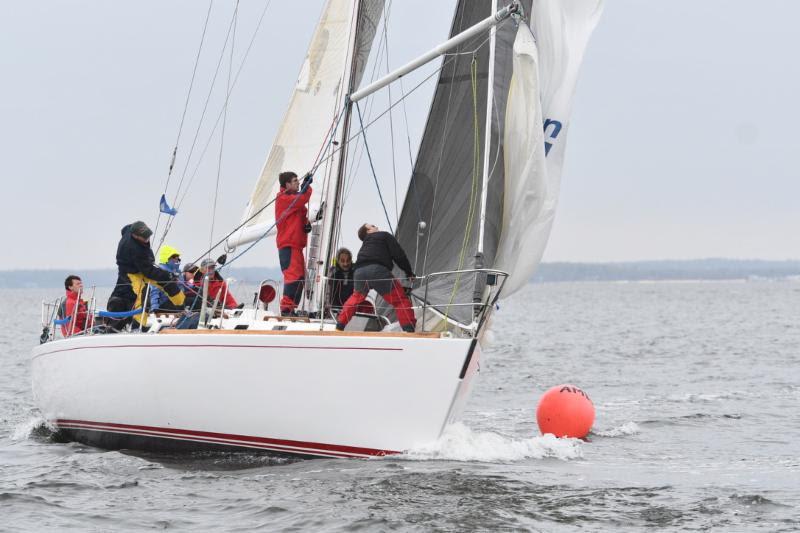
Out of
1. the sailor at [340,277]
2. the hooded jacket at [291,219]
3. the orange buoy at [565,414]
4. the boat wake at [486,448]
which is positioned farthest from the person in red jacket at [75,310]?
the orange buoy at [565,414]

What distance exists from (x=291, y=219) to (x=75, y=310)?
2766mm

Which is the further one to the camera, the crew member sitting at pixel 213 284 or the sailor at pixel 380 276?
the crew member sitting at pixel 213 284

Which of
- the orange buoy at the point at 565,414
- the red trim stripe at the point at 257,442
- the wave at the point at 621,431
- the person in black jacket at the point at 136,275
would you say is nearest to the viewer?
the red trim stripe at the point at 257,442

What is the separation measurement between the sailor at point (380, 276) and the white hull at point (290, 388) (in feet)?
2.29

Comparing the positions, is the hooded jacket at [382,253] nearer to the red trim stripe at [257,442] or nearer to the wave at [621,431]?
the red trim stripe at [257,442]

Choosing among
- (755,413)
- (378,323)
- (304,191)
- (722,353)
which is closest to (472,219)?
(378,323)

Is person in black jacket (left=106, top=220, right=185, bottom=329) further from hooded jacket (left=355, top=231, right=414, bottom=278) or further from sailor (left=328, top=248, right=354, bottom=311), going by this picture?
hooded jacket (left=355, top=231, right=414, bottom=278)

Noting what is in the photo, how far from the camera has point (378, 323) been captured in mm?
10336

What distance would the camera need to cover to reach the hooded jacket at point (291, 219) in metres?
11.7

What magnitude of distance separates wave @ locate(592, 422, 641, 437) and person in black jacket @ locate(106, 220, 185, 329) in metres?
5.22

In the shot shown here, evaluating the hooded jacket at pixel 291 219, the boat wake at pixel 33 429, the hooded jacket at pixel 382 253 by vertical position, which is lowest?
the boat wake at pixel 33 429

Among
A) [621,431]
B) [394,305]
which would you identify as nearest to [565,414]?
[621,431]

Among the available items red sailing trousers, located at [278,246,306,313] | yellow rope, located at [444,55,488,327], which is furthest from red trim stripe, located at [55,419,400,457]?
red sailing trousers, located at [278,246,306,313]

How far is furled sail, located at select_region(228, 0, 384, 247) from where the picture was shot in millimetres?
12531
